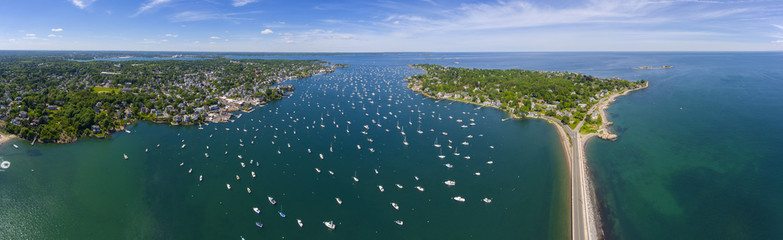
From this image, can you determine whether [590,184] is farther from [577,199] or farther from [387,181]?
[387,181]

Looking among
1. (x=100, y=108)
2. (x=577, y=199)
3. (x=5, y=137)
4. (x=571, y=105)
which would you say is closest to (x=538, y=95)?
(x=571, y=105)

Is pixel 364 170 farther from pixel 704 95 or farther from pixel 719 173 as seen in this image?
pixel 704 95

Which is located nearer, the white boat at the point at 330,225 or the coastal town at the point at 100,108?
the white boat at the point at 330,225

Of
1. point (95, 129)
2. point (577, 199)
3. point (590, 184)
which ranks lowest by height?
point (577, 199)

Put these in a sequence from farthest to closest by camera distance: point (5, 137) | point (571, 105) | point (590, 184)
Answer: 1. point (571, 105)
2. point (5, 137)
3. point (590, 184)

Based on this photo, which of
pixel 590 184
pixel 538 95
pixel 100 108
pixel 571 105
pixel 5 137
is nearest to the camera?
pixel 590 184

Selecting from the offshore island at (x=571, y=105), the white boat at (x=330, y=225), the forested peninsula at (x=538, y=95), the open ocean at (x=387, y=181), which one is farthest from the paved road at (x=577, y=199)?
the white boat at (x=330, y=225)

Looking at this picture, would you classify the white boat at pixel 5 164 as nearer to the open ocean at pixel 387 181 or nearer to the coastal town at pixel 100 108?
the open ocean at pixel 387 181
